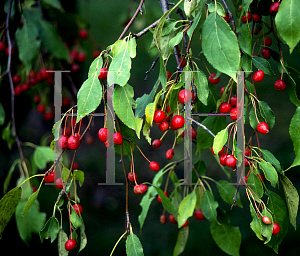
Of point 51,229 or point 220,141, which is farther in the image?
point 51,229

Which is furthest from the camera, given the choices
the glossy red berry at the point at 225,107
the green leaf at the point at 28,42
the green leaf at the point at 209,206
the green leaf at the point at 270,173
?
the green leaf at the point at 28,42

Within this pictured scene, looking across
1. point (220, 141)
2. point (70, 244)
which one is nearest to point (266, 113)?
point (220, 141)

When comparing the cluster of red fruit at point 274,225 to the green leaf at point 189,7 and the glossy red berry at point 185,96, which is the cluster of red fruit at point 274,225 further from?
the green leaf at point 189,7

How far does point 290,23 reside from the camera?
55 centimetres

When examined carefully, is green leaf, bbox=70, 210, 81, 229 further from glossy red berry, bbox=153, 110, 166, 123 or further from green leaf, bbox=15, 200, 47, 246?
green leaf, bbox=15, 200, 47, 246

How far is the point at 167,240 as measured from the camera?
77.1 inches

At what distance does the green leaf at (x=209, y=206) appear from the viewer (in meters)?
0.88

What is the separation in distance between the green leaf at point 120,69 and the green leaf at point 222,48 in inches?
5.2

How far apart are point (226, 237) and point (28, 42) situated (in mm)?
791

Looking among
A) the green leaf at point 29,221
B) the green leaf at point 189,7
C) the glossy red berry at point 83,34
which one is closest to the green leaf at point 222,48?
the green leaf at point 189,7

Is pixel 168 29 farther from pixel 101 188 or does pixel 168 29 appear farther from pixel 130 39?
pixel 101 188

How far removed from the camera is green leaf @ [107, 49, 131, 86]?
571 millimetres

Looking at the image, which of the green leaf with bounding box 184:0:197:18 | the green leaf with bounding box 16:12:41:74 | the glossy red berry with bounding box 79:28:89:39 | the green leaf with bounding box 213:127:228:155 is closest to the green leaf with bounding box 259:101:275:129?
the green leaf with bounding box 213:127:228:155

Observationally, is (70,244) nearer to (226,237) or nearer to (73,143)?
(73,143)
